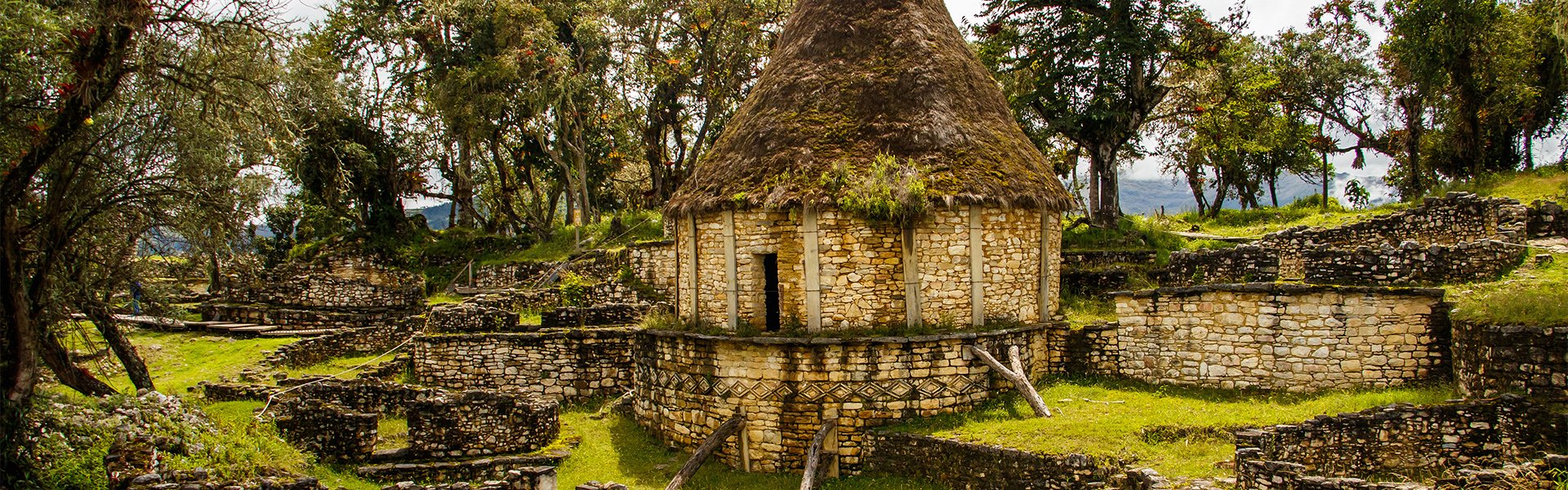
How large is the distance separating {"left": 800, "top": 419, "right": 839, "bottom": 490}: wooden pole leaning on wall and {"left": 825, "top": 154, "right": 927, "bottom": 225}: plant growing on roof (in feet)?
10.4

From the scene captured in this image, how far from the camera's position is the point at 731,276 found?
47.3ft

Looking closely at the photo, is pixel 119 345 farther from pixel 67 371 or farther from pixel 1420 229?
pixel 1420 229

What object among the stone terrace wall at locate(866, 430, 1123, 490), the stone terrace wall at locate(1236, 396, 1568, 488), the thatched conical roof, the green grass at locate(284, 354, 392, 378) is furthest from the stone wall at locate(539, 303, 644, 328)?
the stone terrace wall at locate(1236, 396, 1568, 488)

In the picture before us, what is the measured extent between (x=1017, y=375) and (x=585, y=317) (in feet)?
31.1

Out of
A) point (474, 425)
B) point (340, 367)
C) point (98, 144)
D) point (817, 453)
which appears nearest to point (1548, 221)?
point (817, 453)

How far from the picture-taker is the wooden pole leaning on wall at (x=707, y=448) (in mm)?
12797

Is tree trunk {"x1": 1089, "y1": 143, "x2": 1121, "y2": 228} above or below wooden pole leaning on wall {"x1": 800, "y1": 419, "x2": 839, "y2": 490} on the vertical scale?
above

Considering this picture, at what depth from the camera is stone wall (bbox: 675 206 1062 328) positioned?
13.7m

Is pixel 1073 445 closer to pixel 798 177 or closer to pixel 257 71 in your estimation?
pixel 798 177

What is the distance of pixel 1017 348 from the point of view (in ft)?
45.9

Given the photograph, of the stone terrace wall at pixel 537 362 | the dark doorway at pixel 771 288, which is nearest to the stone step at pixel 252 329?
the stone terrace wall at pixel 537 362

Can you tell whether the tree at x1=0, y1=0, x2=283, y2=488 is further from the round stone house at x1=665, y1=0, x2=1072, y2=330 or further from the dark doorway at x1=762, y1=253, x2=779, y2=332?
the dark doorway at x1=762, y1=253, x2=779, y2=332

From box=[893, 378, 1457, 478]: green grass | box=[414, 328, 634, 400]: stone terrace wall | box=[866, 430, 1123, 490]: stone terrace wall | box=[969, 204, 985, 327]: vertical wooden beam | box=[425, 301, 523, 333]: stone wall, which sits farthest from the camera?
box=[425, 301, 523, 333]: stone wall

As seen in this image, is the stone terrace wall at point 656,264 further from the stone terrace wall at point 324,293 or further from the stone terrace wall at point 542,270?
the stone terrace wall at point 324,293
